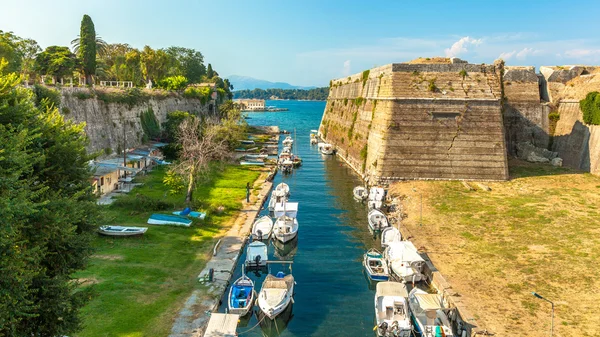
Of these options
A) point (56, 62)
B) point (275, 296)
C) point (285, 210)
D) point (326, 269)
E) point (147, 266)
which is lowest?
point (326, 269)

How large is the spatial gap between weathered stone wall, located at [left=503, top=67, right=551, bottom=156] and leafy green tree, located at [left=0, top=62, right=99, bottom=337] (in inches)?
1844

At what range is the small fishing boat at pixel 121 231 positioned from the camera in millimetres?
24859

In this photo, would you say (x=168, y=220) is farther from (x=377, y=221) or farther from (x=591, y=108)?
(x=591, y=108)

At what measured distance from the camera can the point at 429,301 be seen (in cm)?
1791

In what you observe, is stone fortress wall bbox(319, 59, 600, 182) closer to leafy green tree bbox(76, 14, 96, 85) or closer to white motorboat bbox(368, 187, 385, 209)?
white motorboat bbox(368, 187, 385, 209)

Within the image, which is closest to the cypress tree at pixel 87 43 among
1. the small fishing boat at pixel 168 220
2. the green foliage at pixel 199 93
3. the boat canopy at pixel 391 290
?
the green foliage at pixel 199 93

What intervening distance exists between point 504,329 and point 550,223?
45.7ft

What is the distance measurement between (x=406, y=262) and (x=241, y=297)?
29.2 feet

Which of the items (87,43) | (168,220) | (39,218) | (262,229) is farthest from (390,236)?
(87,43)

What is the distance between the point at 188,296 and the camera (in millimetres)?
18891

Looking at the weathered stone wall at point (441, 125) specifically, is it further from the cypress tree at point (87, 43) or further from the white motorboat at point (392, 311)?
the cypress tree at point (87, 43)

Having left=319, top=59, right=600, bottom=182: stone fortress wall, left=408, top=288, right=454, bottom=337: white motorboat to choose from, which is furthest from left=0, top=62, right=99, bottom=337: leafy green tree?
left=319, top=59, right=600, bottom=182: stone fortress wall

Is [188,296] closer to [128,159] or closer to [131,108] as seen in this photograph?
[128,159]

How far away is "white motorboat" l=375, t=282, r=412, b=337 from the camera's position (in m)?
17.4
